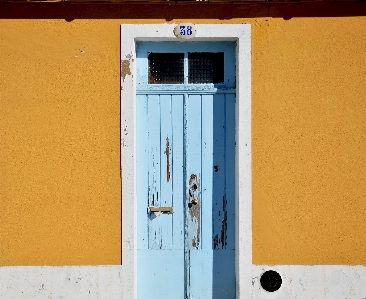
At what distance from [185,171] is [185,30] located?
54.3 inches

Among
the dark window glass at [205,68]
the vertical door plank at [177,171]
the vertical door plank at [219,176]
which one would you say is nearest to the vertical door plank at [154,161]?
the vertical door plank at [177,171]

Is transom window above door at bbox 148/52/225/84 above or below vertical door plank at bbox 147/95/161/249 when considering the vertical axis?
above

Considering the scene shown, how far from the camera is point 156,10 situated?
4.14 metres

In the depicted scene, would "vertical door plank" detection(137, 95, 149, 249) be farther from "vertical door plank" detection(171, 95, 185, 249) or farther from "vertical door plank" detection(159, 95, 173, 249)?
"vertical door plank" detection(171, 95, 185, 249)

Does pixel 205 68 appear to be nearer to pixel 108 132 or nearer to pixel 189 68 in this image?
pixel 189 68

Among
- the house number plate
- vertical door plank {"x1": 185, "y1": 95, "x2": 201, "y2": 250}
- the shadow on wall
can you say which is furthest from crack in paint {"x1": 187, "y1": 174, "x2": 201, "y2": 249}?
the shadow on wall

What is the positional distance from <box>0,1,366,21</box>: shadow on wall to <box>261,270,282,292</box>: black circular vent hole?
8.09 feet

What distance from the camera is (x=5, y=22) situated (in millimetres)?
4133

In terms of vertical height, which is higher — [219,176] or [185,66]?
[185,66]

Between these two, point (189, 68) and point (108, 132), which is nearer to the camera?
point (108, 132)

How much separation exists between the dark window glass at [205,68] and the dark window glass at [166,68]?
0.10 meters

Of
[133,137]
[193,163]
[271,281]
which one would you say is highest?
[133,137]

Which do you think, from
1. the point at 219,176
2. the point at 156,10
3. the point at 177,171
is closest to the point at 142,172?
the point at 177,171

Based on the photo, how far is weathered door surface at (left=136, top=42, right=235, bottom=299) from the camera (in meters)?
4.32
